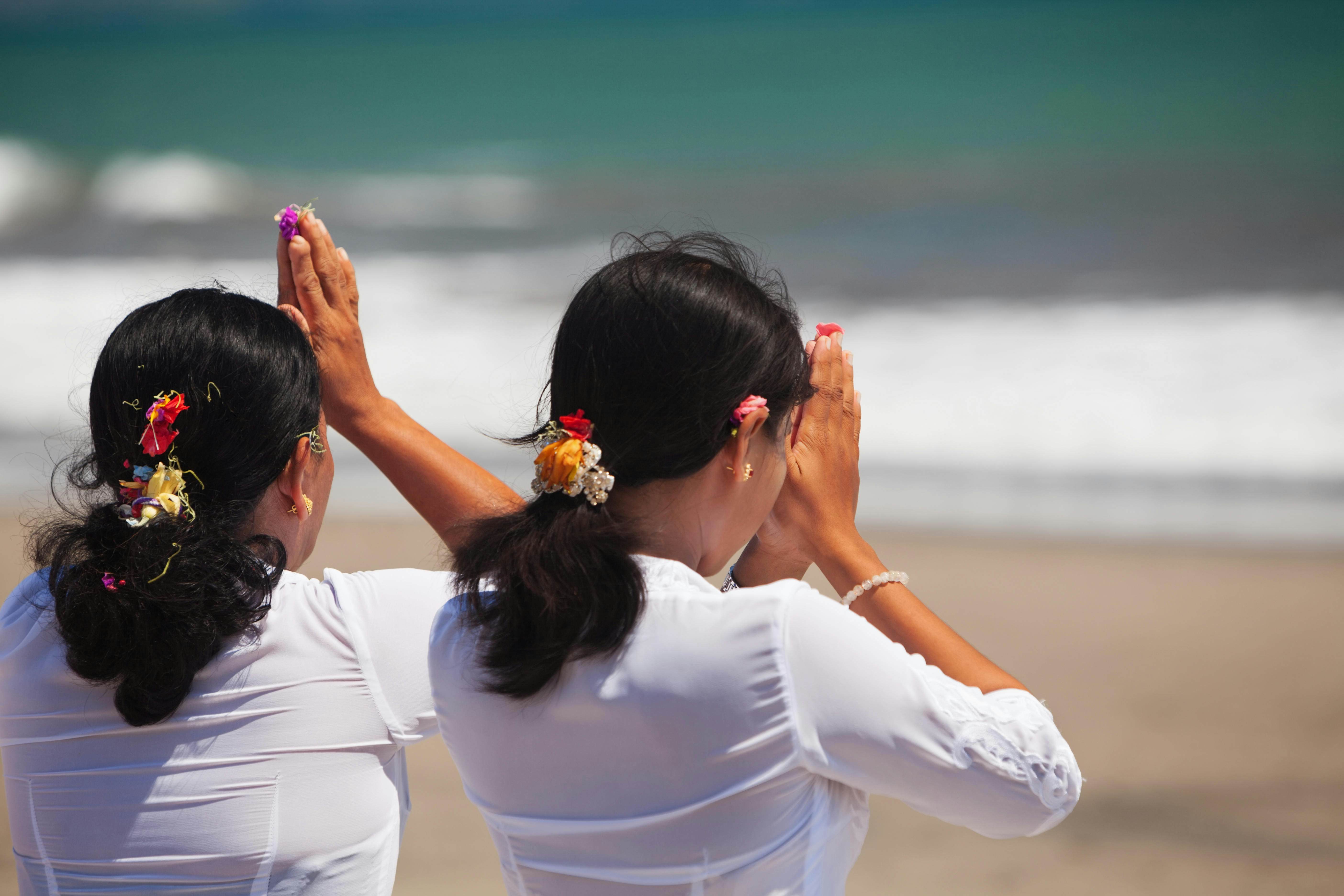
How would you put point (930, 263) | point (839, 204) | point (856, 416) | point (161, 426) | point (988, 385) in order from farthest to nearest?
point (839, 204)
point (930, 263)
point (988, 385)
point (856, 416)
point (161, 426)

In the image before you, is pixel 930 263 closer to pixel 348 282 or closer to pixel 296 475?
pixel 348 282

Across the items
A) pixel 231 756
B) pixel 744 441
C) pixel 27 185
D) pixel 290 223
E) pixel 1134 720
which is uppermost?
pixel 290 223

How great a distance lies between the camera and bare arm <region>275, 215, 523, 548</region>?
1182 millimetres

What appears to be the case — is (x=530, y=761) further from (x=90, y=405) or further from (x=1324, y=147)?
(x=1324, y=147)

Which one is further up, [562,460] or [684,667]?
[562,460]

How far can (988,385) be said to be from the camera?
4.36 metres

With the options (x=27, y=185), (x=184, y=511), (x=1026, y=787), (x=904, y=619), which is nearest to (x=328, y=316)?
(x=184, y=511)

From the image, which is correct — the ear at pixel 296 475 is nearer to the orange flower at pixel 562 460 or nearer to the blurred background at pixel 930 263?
the orange flower at pixel 562 460

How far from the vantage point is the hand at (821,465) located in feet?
3.37

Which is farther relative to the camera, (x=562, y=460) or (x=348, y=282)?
(x=348, y=282)

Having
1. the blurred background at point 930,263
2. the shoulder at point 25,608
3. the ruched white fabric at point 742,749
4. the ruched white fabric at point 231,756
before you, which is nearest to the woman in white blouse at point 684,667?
the ruched white fabric at point 742,749

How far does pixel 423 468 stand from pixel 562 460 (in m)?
0.42

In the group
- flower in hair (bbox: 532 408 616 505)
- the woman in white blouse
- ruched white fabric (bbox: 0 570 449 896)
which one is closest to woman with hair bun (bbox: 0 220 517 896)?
ruched white fabric (bbox: 0 570 449 896)

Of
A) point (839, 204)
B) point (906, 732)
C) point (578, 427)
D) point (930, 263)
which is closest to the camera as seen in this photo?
point (906, 732)
